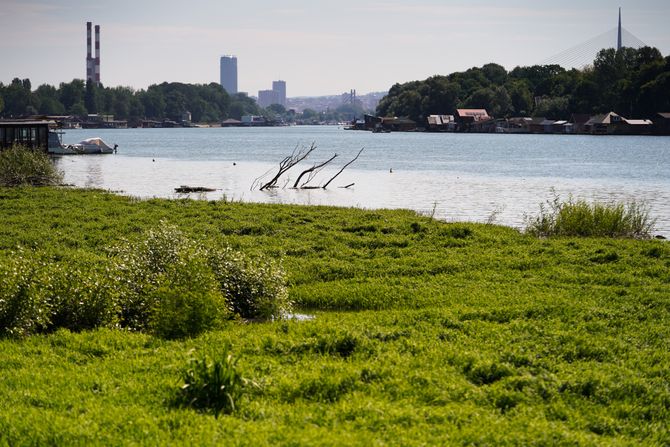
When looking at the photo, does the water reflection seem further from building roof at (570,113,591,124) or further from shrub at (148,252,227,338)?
building roof at (570,113,591,124)

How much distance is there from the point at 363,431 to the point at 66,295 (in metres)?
6.60

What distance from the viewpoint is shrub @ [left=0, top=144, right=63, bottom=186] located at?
42625 millimetres

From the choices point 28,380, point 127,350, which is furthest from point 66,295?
point 28,380

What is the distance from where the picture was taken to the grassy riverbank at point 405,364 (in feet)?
28.5

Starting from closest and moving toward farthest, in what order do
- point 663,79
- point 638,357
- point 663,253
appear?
point 638,357
point 663,253
point 663,79

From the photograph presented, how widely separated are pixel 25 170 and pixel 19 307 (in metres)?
33.4

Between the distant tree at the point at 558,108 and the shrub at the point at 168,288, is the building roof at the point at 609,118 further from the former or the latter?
the shrub at the point at 168,288

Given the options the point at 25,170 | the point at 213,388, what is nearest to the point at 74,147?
the point at 25,170

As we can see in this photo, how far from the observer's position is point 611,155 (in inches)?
3989

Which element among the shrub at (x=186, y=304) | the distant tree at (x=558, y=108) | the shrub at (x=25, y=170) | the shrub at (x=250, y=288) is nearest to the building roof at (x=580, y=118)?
the distant tree at (x=558, y=108)

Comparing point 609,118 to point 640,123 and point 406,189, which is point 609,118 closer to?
point 640,123

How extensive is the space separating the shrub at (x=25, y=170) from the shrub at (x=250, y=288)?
99.5 ft

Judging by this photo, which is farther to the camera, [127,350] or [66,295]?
[66,295]

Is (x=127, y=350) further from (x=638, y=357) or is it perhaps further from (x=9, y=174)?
(x=9, y=174)
